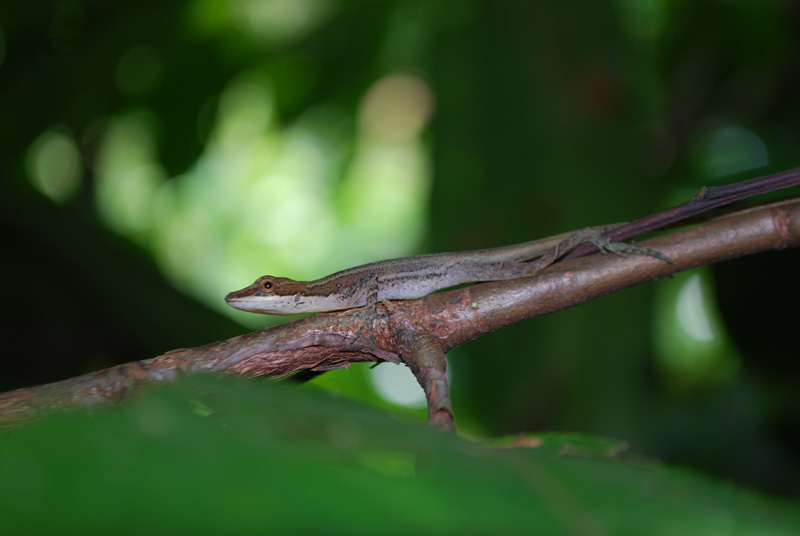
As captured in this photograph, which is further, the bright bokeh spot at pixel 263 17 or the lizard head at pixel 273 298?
the bright bokeh spot at pixel 263 17

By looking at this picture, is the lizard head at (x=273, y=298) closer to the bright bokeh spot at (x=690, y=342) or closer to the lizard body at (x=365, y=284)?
the lizard body at (x=365, y=284)

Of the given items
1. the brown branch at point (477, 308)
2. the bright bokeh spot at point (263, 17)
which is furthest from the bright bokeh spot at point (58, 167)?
the brown branch at point (477, 308)

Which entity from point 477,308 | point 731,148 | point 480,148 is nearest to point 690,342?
point 731,148

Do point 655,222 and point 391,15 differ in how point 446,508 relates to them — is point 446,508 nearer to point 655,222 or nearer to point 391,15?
point 655,222

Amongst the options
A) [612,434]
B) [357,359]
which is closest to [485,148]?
[612,434]

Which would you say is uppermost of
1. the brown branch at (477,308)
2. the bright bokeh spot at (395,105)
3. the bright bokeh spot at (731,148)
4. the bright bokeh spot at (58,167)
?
the bright bokeh spot at (395,105)

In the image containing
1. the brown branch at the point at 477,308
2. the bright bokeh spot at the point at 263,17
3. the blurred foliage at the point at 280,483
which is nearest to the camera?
the blurred foliage at the point at 280,483

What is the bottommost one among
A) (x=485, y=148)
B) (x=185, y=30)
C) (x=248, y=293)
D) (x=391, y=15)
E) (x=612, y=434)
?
(x=612, y=434)

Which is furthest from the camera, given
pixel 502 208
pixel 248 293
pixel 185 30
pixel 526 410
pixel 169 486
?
pixel 185 30
